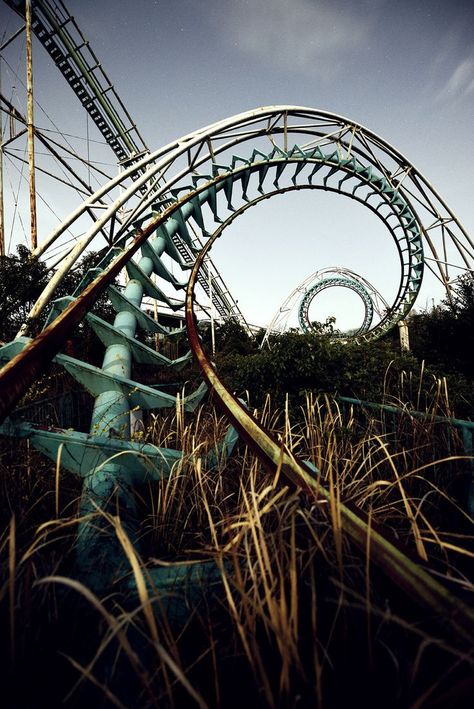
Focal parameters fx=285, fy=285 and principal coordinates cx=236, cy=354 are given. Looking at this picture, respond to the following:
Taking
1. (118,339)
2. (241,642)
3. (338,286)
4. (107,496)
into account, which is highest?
(338,286)

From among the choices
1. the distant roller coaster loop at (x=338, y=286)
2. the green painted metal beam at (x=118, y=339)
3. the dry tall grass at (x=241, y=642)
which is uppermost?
the distant roller coaster loop at (x=338, y=286)

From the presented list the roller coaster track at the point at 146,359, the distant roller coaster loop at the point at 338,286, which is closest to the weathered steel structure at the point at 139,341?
the roller coaster track at the point at 146,359

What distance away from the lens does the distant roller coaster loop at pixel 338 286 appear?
1745 centimetres

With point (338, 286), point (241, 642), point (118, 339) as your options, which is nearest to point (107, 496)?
point (241, 642)

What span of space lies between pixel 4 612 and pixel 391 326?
14.5 metres

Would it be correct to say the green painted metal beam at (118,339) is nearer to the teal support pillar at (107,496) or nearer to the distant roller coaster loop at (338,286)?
the teal support pillar at (107,496)

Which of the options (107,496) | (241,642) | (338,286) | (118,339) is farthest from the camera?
(338,286)

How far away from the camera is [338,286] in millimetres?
18609

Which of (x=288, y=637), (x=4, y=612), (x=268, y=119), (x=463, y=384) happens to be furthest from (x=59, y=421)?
(x=268, y=119)

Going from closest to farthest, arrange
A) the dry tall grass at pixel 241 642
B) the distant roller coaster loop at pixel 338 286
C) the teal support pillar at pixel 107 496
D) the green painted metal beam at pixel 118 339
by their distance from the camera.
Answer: the dry tall grass at pixel 241 642 < the teal support pillar at pixel 107 496 < the green painted metal beam at pixel 118 339 < the distant roller coaster loop at pixel 338 286

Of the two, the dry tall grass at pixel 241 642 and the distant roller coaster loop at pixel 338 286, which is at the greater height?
the distant roller coaster loop at pixel 338 286

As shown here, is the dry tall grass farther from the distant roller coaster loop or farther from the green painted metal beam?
the distant roller coaster loop

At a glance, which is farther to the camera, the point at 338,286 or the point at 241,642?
the point at 338,286

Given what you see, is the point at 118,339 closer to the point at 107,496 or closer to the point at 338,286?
the point at 107,496
